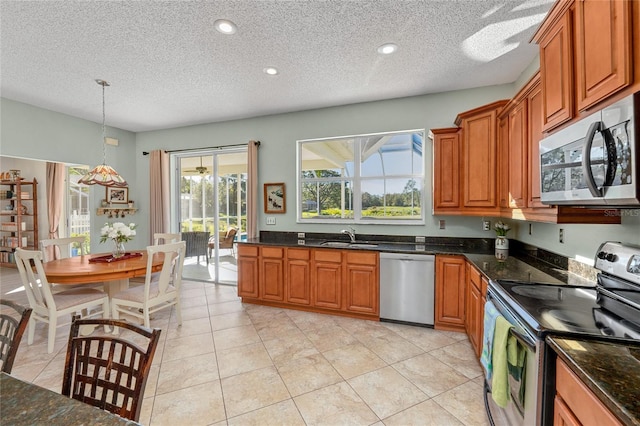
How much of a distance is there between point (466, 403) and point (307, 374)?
119 cm

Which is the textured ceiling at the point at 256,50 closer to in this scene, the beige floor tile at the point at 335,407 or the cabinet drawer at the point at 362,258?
the cabinet drawer at the point at 362,258

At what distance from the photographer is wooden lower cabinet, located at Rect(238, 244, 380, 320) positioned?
340cm

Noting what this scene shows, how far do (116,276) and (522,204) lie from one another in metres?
3.81

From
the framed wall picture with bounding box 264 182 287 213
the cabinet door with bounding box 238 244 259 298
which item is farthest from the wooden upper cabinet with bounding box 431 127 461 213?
the cabinet door with bounding box 238 244 259 298

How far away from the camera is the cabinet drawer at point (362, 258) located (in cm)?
335

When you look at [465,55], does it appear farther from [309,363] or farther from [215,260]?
[215,260]

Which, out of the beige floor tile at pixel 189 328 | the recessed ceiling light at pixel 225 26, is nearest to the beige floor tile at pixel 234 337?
the beige floor tile at pixel 189 328

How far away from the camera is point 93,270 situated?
2764mm

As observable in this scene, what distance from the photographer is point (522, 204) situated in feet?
7.63

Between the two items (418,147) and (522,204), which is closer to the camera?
(522,204)

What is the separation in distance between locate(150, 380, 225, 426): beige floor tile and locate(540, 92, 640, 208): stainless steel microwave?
2426 millimetres

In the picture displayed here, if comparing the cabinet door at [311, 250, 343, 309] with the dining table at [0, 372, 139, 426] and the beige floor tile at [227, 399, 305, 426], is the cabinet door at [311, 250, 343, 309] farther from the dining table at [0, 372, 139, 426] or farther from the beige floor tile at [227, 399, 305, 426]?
the dining table at [0, 372, 139, 426]

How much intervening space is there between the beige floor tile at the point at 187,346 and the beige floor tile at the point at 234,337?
0.08 meters

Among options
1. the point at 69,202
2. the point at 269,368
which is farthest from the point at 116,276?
the point at 69,202
